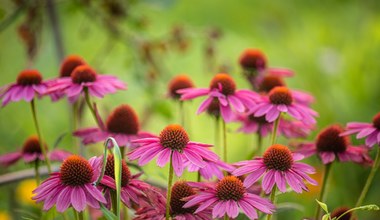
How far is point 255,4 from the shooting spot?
3676mm

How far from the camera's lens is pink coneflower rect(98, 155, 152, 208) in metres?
0.76

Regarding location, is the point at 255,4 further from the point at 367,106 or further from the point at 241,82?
the point at 367,106

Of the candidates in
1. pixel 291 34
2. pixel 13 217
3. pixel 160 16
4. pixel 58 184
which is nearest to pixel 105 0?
pixel 13 217

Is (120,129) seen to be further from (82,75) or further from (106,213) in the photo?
(106,213)

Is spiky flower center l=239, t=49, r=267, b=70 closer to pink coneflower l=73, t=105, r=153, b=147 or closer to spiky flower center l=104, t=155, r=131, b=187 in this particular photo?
pink coneflower l=73, t=105, r=153, b=147

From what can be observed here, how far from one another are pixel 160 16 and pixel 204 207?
3.24m

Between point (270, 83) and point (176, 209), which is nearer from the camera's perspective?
point (176, 209)

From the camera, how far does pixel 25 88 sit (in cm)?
100

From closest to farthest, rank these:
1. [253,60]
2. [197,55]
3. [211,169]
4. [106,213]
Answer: [106,213] < [211,169] < [253,60] < [197,55]

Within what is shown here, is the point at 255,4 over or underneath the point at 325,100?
over

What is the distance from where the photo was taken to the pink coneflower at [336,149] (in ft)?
3.16

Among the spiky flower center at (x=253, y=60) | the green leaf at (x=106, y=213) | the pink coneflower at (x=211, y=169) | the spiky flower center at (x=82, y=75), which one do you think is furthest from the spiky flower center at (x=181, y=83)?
the green leaf at (x=106, y=213)

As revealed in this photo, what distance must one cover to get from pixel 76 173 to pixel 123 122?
0.27 meters

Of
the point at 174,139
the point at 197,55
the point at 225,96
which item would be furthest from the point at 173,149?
the point at 197,55
